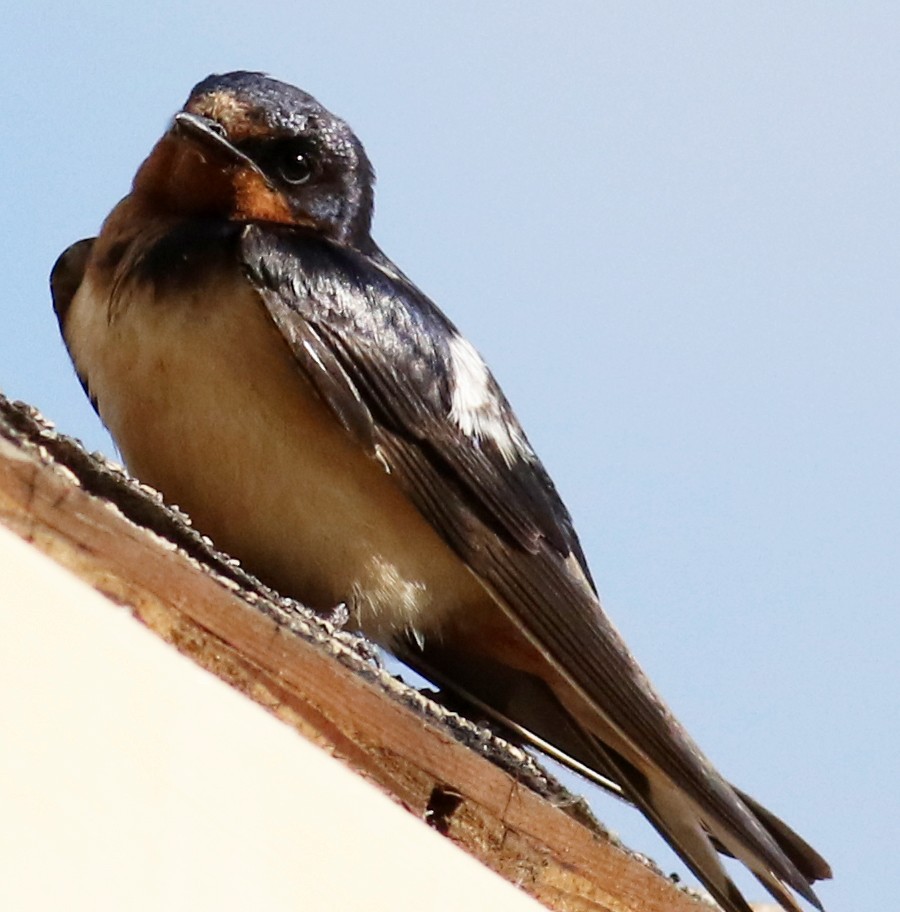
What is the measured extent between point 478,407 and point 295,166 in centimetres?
36

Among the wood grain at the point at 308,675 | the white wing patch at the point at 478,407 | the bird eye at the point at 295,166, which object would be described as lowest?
the wood grain at the point at 308,675

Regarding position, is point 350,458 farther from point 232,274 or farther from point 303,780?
point 303,780

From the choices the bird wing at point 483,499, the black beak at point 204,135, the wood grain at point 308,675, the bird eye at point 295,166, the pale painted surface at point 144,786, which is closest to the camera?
the pale painted surface at point 144,786

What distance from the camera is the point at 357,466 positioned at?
1659mm

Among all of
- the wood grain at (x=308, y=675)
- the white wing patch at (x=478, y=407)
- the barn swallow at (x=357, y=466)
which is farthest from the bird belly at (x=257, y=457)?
the wood grain at (x=308, y=675)

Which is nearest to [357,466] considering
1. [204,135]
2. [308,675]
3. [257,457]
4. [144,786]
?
[257,457]

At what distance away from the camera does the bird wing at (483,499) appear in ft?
5.09

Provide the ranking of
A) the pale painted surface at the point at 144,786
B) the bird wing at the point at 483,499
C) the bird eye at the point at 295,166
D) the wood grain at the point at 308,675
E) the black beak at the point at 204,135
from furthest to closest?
the bird eye at the point at 295,166, the black beak at the point at 204,135, the bird wing at the point at 483,499, the wood grain at the point at 308,675, the pale painted surface at the point at 144,786

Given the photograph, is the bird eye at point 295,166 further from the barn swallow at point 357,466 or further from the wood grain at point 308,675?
→ the wood grain at point 308,675

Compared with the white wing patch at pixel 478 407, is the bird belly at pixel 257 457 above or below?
below

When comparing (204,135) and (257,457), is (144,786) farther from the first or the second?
(204,135)

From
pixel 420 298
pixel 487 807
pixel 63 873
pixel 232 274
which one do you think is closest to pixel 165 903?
Answer: pixel 63 873

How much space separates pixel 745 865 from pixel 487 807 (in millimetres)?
462

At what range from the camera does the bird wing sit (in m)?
1.55
